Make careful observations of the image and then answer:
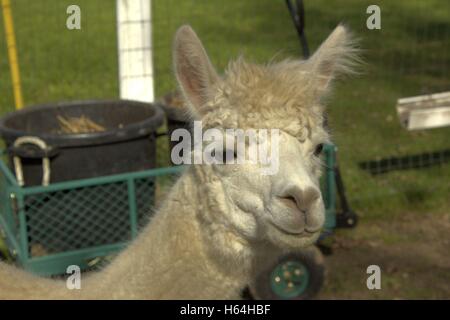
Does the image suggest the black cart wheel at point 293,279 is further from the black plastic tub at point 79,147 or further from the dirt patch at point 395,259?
the black plastic tub at point 79,147

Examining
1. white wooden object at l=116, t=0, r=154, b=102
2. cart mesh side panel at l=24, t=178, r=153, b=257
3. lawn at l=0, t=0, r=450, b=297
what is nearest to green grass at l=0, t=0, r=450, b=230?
lawn at l=0, t=0, r=450, b=297

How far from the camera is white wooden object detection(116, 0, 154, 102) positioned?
18.3 feet

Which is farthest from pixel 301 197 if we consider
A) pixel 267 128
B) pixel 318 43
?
pixel 318 43

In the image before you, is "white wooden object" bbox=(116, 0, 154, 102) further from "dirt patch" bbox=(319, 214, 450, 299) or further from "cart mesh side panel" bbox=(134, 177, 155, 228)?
"dirt patch" bbox=(319, 214, 450, 299)

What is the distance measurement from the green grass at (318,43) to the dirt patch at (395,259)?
0.75 ft

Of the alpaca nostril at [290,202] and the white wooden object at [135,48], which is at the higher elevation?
the white wooden object at [135,48]

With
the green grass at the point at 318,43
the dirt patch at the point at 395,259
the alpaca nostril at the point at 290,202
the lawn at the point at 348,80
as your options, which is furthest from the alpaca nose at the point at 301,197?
the green grass at the point at 318,43

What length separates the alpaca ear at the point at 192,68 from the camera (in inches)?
92.3

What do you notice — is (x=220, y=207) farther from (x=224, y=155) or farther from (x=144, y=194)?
(x=144, y=194)

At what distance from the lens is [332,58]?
8.49ft

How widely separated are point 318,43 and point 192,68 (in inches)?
300

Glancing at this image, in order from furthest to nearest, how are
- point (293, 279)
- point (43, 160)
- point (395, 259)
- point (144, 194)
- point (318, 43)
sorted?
point (318, 43), point (395, 259), point (293, 279), point (144, 194), point (43, 160)
